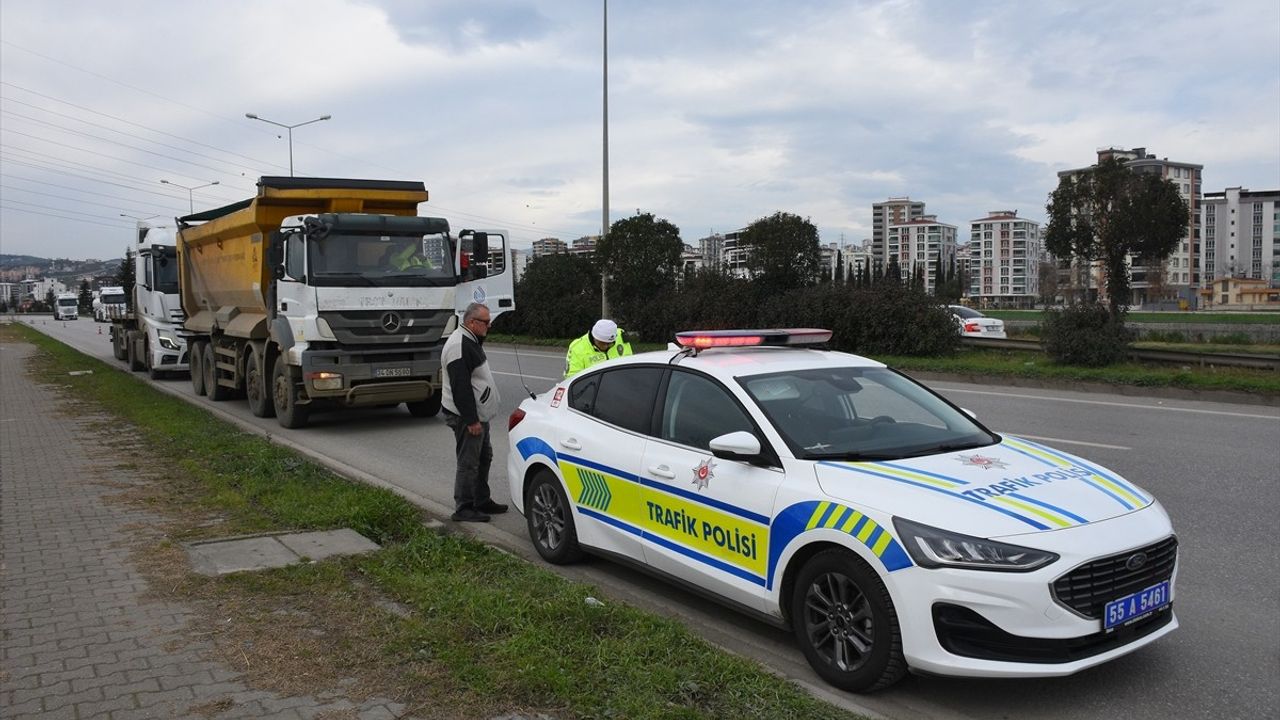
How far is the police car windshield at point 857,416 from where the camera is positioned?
4.71 m

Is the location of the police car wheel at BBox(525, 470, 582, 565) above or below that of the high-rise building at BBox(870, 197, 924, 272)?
below

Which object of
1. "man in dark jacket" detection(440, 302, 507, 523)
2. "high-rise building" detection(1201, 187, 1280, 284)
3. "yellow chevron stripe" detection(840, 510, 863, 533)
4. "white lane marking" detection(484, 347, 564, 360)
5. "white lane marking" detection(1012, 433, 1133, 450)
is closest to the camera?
"yellow chevron stripe" detection(840, 510, 863, 533)

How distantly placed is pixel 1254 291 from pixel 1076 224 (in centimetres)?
8247

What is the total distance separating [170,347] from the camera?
21.8 m

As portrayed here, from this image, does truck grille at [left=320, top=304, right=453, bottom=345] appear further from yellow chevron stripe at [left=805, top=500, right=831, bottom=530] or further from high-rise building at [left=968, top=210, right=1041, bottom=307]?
high-rise building at [left=968, top=210, right=1041, bottom=307]

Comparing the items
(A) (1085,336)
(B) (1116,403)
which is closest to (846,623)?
(B) (1116,403)

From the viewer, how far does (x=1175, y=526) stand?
6.80m

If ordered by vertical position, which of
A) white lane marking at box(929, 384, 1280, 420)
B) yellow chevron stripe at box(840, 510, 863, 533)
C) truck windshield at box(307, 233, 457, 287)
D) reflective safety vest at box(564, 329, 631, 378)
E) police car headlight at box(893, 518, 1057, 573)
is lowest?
white lane marking at box(929, 384, 1280, 420)

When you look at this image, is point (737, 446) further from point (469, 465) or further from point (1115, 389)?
point (1115, 389)

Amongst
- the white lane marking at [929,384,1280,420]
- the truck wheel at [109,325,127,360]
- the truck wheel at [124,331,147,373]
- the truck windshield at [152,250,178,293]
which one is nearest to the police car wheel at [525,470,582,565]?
the white lane marking at [929,384,1280,420]

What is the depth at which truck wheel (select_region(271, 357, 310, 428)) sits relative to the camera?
12984 mm

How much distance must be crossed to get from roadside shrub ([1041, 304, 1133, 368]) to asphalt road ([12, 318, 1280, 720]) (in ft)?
11.3

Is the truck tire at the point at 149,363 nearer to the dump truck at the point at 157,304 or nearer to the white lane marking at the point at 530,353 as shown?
the dump truck at the point at 157,304

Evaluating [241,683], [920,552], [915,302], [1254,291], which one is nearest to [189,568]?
[241,683]
